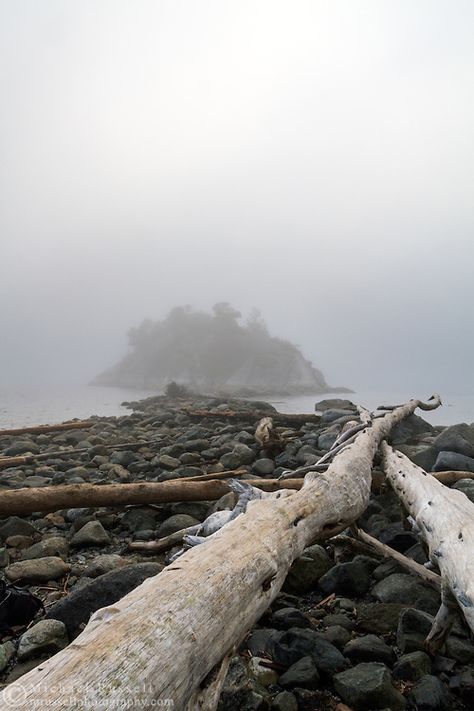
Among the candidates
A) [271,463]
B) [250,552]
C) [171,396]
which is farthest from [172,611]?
[171,396]

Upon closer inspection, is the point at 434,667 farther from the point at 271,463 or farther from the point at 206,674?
the point at 271,463

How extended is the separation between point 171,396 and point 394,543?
34938mm

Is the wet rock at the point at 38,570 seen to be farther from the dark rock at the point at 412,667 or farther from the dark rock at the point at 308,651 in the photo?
the dark rock at the point at 412,667

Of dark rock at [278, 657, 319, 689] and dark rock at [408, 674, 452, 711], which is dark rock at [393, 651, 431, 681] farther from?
dark rock at [278, 657, 319, 689]

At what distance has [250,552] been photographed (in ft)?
7.05

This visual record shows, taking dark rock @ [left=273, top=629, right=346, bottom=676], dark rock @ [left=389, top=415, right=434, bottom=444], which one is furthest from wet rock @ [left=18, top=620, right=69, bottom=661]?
dark rock @ [left=389, top=415, right=434, bottom=444]

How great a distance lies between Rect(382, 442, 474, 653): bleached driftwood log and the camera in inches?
87.4

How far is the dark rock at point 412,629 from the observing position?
272cm

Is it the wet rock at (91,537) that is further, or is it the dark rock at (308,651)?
the wet rock at (91,537)

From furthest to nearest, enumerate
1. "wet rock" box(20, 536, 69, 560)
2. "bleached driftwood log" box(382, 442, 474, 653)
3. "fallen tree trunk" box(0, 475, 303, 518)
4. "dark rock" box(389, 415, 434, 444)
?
1. "dark rock" box(389, 415, 434, 444)
2. "fallen tree trunk" box(0, 475, 303, 518)
3. "wet rock" box(20, 536, 69, 560)
4. "bleached driftwood log" box(382, 442, 474, 653)

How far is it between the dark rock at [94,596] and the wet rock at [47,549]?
1.52 metres

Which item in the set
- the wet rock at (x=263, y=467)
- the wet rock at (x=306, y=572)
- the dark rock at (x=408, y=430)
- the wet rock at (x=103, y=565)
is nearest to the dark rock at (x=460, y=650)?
the wet rock at (x=306, y=572)

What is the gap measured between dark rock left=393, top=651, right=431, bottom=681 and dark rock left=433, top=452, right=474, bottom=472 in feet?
14.1

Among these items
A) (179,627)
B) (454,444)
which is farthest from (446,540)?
(454,444)
